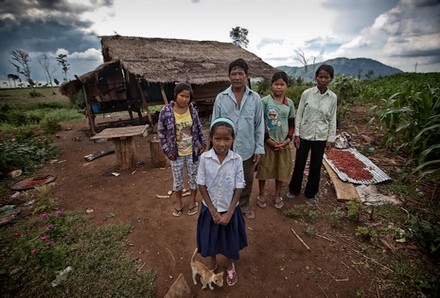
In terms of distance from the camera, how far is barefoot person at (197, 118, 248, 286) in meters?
1.89

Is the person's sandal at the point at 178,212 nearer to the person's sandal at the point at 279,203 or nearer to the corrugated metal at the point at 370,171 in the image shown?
the person's sandal at the point at 279,203

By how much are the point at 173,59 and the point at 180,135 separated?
26.3 feet

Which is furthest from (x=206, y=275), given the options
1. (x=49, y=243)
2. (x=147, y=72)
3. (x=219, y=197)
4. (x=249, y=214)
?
(x=147, y=72)

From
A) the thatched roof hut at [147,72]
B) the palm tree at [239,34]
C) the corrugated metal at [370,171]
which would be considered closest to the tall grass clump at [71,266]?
the corrugated metal at [370,171]

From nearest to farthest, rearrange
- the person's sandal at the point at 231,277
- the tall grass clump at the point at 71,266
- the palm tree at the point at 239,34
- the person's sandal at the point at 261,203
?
the tall grass clump at the point at 71,266 → the person's sandal at the point at 231,277 → the person's sandal at the point at 261,203 → the palm tree at the point at 239,34

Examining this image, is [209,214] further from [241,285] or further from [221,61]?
[221,61]

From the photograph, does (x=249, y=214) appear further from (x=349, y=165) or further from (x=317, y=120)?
(x=349, y=165)

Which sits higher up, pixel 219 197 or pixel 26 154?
pixel 219 197

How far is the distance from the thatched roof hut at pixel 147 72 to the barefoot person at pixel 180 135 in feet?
18.5

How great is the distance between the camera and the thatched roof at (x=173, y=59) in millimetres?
8312

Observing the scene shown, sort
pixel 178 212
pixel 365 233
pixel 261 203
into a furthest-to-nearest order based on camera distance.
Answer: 1. pixel 261 203
2. pixel 178 212
3. pixel 365 233

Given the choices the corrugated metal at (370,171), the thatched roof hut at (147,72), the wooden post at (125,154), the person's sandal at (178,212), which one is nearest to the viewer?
the person's sandal at (178,212)

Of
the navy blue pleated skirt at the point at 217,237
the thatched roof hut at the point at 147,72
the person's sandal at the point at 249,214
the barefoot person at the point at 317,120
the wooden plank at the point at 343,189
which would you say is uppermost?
the thatched roof hut at the point at 147,72

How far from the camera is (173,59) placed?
9.70 meters
